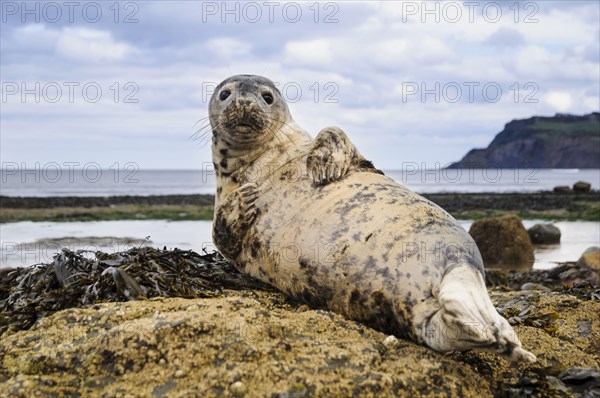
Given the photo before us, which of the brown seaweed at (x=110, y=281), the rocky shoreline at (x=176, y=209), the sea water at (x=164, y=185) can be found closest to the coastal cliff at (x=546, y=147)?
the sea water at (x=164, y=185)

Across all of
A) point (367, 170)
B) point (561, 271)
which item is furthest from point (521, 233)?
point (367, 170)

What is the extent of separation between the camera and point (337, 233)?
456 cm

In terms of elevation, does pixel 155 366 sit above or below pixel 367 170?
below

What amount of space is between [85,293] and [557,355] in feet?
9.56

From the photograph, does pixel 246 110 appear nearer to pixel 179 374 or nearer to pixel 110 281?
pixel 110 281

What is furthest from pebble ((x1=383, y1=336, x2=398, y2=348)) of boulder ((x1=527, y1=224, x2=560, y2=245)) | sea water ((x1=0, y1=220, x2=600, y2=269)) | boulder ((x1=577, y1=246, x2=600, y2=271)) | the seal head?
boulder ((x1=527, y1=224, x2=560, y2=245))

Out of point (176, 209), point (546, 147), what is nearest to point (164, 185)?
point (176, 209)

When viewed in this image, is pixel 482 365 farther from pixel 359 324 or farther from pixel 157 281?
pixel 157 281

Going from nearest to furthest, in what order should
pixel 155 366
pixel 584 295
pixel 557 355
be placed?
1. pixel 155 366
2. pixel 557 355
3. pixel 584 295

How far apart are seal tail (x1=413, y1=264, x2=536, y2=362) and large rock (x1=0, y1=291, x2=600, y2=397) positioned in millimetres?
111

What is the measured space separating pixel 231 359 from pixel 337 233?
1378 millimetres

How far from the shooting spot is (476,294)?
3721 mm

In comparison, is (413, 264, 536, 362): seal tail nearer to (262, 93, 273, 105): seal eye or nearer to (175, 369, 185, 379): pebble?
(175, 369, 185, 379): pebble

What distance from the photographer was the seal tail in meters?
3.45
